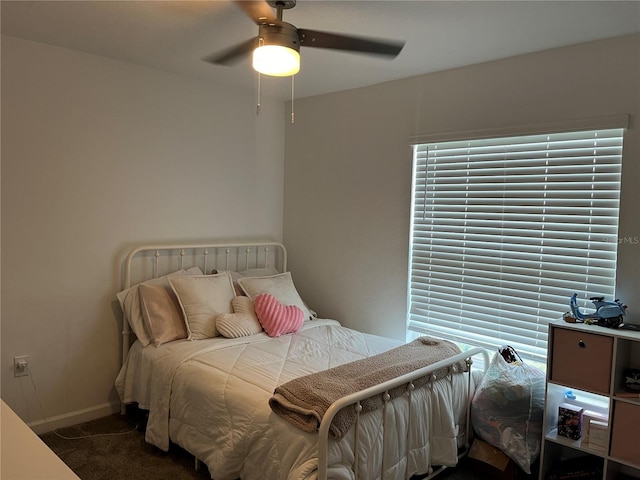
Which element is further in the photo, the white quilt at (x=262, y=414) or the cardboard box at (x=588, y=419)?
the cardboard box at (x=588, y=419)

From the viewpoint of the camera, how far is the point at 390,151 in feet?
11.6

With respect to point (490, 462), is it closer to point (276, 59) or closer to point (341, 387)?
point (341, 387)

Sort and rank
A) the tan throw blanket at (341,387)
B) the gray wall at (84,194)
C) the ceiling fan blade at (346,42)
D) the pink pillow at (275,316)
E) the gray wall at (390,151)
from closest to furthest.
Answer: the tan throw blanket at (341,387) → the ceiling fan blade at (346,42) → the gray wall at (390,151) → the gray wall at (84,194) → the pink pillow at (275,316)

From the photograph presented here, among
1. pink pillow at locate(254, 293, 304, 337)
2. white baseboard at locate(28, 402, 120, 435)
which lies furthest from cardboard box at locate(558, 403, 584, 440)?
white baseboard at locate(28, 402, 120, 435)

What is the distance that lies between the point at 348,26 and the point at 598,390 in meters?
2.15

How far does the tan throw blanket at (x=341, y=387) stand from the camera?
2.00 metres

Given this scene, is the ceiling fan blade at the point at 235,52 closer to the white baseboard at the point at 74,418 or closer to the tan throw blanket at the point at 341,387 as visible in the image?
the tan throw blanket at the point at 341,387

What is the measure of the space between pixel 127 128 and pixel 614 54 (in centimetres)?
290

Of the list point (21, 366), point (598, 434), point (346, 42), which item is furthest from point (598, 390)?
point (21, 366)

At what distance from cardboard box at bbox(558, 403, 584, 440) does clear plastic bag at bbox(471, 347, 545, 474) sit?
10 centimetres

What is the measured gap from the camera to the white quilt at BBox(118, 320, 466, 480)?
2082mm

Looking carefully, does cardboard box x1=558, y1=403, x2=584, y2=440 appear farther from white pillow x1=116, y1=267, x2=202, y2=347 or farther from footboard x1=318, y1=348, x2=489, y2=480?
white pillow x1=116, y1=267, x2=202, y2=347

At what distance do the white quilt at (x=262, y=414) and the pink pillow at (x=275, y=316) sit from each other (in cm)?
11

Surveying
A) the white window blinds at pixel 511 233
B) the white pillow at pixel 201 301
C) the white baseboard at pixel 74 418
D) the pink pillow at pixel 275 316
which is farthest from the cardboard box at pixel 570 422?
the white baseboard at pixel 74 418
